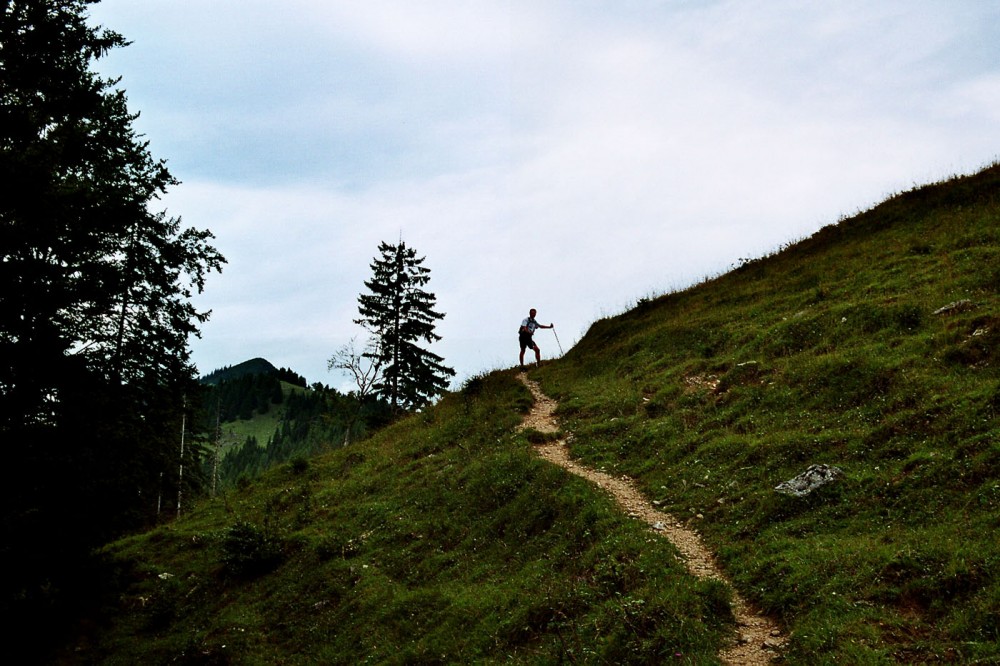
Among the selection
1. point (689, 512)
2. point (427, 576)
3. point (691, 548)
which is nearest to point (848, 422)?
point (689, 512)

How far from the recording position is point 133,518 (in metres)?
15.4

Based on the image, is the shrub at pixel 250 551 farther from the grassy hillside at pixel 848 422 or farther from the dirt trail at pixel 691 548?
the grassy hillside at pixel 848 422

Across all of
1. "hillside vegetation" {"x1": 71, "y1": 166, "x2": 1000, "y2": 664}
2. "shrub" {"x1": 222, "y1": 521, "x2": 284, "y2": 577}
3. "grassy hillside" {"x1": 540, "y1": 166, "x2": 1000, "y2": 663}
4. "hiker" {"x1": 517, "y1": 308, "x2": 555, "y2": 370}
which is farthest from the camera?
"hiker" {"x1": 517, "y1": 308, "x2": 555, "y2": 370}

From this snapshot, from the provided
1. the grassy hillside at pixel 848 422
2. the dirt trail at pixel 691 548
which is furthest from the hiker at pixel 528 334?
the dirt trail at pixel 691 548

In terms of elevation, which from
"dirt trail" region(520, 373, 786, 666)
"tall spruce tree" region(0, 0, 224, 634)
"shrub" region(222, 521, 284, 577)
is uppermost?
"tall spruce tree" region(0, 0, 224, 634)

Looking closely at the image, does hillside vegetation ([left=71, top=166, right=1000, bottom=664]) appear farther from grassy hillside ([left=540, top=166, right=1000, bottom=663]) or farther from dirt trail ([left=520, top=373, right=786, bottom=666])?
dirt trail ([left=520, top=373, right=786, bottom=666])

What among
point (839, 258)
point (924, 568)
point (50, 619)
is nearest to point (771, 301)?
point (839, 258)

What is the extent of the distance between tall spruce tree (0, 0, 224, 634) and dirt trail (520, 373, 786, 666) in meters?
11.2

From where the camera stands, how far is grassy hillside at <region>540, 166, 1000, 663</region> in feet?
25.8

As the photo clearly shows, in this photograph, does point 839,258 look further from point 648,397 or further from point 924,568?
point 924,568

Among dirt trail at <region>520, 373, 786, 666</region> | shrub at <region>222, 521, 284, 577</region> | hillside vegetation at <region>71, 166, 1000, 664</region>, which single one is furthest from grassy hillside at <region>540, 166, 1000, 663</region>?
shrub at <region>222, 521, 284, 577</region>

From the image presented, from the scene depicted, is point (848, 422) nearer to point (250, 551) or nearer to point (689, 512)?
point (689, 512)

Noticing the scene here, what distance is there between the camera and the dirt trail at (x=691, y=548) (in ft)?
26.5

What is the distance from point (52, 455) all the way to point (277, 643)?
6.41 m
